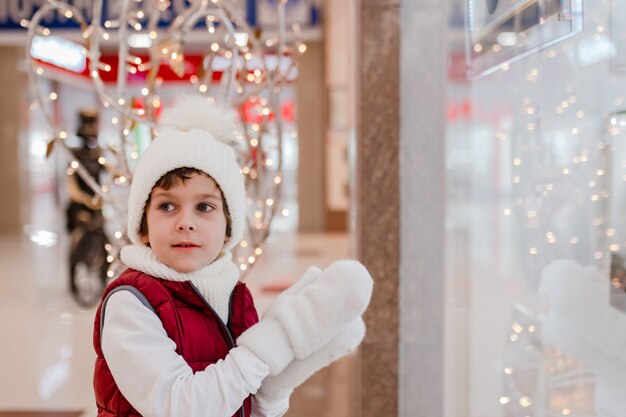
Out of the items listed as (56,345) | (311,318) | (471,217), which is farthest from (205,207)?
(56,345)

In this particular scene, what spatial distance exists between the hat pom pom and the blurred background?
170 millimetres

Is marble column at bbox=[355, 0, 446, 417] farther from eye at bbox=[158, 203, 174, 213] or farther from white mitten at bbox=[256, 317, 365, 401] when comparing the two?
eye at bbox=[158, 203, 174, 213]

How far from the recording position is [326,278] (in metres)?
1.28

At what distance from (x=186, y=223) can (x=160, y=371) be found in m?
0.26

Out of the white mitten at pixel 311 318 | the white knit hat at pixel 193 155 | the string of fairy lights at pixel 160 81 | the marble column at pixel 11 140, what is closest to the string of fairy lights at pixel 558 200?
the white mitten at pixel 311 318

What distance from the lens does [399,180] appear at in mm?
2617

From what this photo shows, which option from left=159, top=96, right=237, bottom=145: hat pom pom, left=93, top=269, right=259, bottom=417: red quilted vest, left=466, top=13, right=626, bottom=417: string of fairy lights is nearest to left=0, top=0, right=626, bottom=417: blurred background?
left=466, top=13, right=626, bottom=417: string of fairy lights

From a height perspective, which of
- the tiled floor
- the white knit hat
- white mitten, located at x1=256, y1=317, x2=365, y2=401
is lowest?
the tiled floor

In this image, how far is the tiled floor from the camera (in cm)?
350

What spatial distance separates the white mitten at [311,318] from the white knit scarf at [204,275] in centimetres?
9

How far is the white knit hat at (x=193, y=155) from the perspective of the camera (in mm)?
1291

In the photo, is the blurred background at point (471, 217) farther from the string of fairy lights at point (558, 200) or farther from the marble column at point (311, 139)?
the marble column at point (311, 139)

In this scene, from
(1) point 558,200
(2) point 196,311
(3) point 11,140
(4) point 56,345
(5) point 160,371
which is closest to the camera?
(5) point 160,371

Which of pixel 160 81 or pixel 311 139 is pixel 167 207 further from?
pixel 311 139
